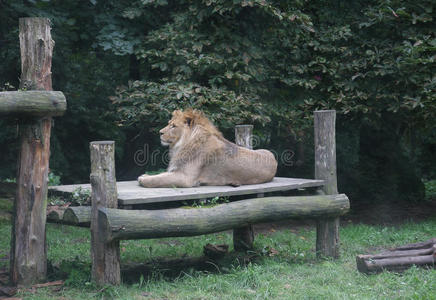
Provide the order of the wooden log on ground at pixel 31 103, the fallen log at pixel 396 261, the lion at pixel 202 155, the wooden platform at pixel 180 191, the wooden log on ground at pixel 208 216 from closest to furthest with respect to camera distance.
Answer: the wooden log on ground at pixel 31 103 < the wooden log on ground at pixel 208 216 < the wooden platform at pixel 180 191 < the fallen log at pixel 396 261 < the lion at pixel 202 155

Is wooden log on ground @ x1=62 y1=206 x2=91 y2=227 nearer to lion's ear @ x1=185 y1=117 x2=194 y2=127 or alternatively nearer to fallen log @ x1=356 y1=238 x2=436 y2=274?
lion's ear @ x1=185 y1=117 x2=194 y2=127

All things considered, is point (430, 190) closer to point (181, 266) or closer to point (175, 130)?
point (181, 266)

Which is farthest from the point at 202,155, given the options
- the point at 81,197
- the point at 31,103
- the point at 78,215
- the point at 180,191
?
the point at 31,103

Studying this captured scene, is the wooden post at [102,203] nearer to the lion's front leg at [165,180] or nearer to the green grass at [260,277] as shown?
the green grass at [260,277]

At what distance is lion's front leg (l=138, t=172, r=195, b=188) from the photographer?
709 centimetres

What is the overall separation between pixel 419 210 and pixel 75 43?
812 cm

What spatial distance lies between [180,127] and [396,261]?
128 inches

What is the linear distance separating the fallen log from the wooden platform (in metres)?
1.48

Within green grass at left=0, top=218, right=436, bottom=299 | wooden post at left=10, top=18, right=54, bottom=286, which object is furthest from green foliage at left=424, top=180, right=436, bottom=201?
wooden post at left=10, top=18, right=54, bottom=286

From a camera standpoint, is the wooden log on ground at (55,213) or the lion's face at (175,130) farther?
the lion's face at (175,130)

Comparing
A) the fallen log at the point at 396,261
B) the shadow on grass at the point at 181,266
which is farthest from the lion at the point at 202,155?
the fallen log at the point at 396,261

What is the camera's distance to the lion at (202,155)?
7441mm

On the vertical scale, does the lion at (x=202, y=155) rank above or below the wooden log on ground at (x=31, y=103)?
below

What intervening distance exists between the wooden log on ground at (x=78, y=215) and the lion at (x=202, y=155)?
1.48m
